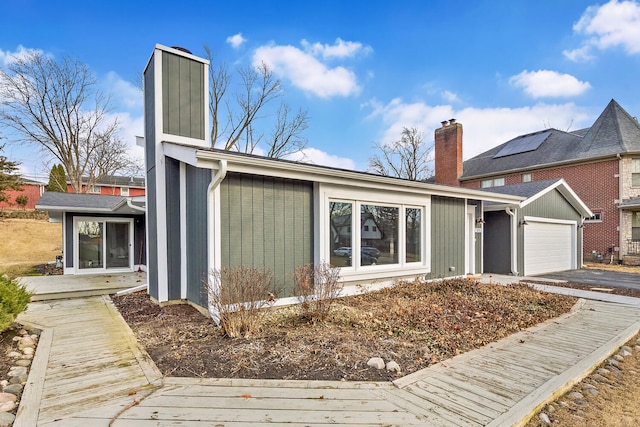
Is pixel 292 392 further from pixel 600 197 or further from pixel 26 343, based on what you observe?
pixel 600 197

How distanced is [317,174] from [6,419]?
4.63 metres

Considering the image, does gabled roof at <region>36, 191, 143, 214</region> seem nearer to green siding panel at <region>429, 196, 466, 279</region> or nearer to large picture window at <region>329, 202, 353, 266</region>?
large picture window at <region>329, 202, 353, 266</region>

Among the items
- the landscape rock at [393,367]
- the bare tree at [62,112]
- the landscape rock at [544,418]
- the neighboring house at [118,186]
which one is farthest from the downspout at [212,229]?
the neighboring house at [118,186]

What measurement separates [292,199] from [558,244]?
1186 cm

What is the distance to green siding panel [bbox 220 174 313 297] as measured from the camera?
5.12 m

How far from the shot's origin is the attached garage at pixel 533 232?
10703 mm

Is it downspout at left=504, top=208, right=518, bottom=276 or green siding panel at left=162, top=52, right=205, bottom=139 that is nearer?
green siding panel at left=162, top=52, right=205, bottom=139

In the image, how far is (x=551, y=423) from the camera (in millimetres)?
2555

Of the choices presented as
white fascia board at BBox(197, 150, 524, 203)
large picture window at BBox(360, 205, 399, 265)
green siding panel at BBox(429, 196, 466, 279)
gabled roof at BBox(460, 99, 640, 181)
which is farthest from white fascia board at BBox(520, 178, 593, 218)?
large picture window at BBox(360, 205, 399, 265)

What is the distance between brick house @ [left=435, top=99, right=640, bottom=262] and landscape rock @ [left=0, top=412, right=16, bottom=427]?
65.2ft

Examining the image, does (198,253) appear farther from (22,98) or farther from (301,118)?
(22,98)

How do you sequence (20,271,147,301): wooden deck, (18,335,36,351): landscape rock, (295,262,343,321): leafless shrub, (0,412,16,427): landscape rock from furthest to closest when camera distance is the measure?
(20,271,147,301): wooden deck < (295,262,343,321): leafless shrub < (18,335,36,351): landscape rock < (0,412,16,427): landscape rock

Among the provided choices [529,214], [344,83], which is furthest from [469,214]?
[344,83]

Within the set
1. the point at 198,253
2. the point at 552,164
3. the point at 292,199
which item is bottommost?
the point at 198,253
